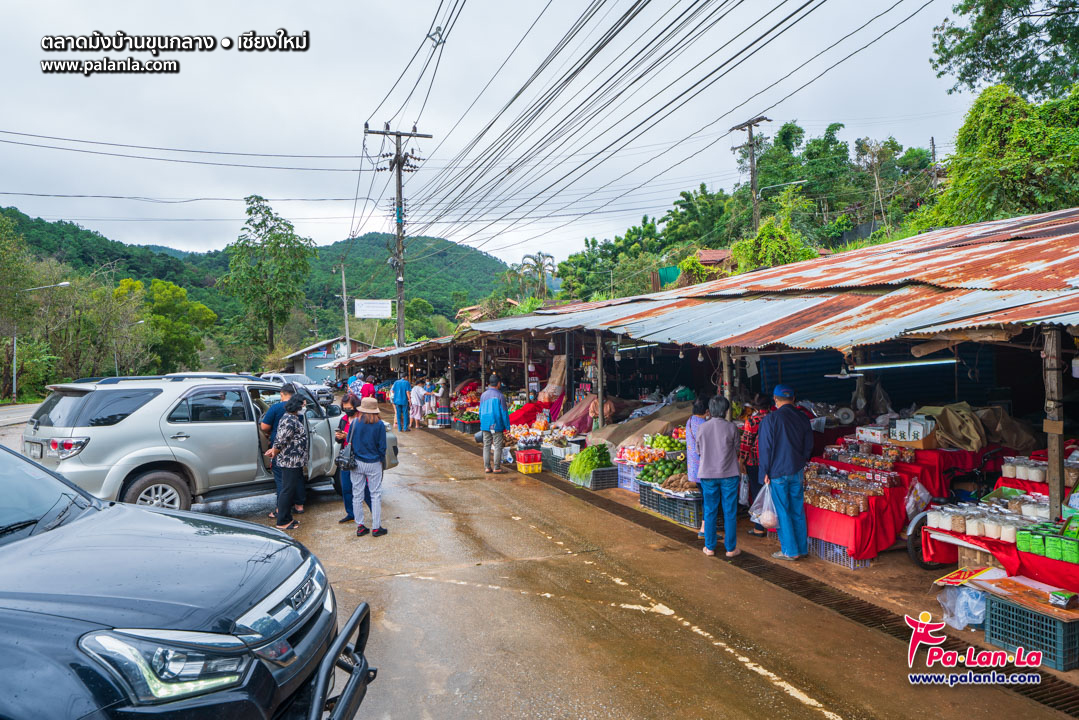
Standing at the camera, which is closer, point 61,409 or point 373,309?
point 61,409

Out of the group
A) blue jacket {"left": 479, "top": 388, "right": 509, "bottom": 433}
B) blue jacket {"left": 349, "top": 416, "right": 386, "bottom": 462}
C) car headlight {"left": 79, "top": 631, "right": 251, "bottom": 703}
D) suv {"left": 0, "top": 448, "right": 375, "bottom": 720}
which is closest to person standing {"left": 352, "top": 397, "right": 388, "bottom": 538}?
blue jacket {"left": 349, "top": 416, "right": 386, "bottom": 462}

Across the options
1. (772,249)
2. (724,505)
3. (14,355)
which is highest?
(772,249)

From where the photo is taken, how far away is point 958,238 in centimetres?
904

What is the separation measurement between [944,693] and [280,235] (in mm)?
54146

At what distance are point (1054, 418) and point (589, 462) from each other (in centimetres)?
608

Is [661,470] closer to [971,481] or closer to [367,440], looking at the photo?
[971,481]

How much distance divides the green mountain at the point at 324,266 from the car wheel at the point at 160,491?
4742cm

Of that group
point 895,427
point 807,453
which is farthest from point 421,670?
point 895,427

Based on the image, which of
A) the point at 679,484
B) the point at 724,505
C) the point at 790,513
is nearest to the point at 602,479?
the point at 679,484

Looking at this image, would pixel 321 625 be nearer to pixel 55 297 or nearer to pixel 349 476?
pixel 349 476

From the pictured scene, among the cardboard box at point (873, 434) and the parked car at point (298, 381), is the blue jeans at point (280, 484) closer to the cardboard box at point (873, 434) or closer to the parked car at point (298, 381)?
the parked car at point (298, 381)

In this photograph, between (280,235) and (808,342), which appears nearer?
(808,342)

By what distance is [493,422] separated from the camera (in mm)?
11031

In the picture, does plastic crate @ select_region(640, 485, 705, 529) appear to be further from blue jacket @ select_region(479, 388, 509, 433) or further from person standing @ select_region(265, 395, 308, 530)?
person standing @ select_region(265, 395, 308, 530)
